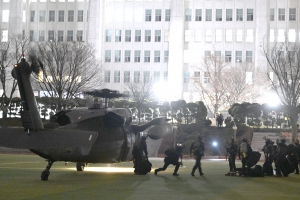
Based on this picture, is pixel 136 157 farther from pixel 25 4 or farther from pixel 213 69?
pixel 25 4

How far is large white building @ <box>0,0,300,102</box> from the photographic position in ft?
302

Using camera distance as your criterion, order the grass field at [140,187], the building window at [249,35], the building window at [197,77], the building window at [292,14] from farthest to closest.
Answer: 1. the building window at [292,14]
2. the building window at [249,35]
3. the building window at [197,77]
4. the grass field at [140,187]

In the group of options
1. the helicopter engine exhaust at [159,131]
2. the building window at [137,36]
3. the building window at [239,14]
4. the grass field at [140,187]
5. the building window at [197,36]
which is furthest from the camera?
the building window at [137,36]

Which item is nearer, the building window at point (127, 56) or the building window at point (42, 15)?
the building window at point (127, 56)

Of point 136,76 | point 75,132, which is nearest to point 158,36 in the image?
point 136,76

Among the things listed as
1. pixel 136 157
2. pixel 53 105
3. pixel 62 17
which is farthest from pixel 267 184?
pixel 62 17

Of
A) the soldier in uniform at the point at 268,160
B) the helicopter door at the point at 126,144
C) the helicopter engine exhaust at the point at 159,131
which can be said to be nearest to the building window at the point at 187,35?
the soldier in uniform at the point at 268,160

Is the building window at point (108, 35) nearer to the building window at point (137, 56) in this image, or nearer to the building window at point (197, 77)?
the building window at point (137, 56)

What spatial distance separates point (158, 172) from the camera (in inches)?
1043

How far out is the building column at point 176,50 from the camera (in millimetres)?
90375

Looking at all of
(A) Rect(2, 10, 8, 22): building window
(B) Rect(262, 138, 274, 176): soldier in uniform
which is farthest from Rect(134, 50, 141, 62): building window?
(B) Rect(262, 138, 274, 176): soldier in uniform

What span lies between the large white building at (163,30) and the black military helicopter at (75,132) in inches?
2660

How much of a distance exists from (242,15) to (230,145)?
71287 millimetres

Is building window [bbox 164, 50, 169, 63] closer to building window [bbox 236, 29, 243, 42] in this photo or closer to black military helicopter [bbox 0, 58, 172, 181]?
building window [bbox 236, 29, 243, 42]
